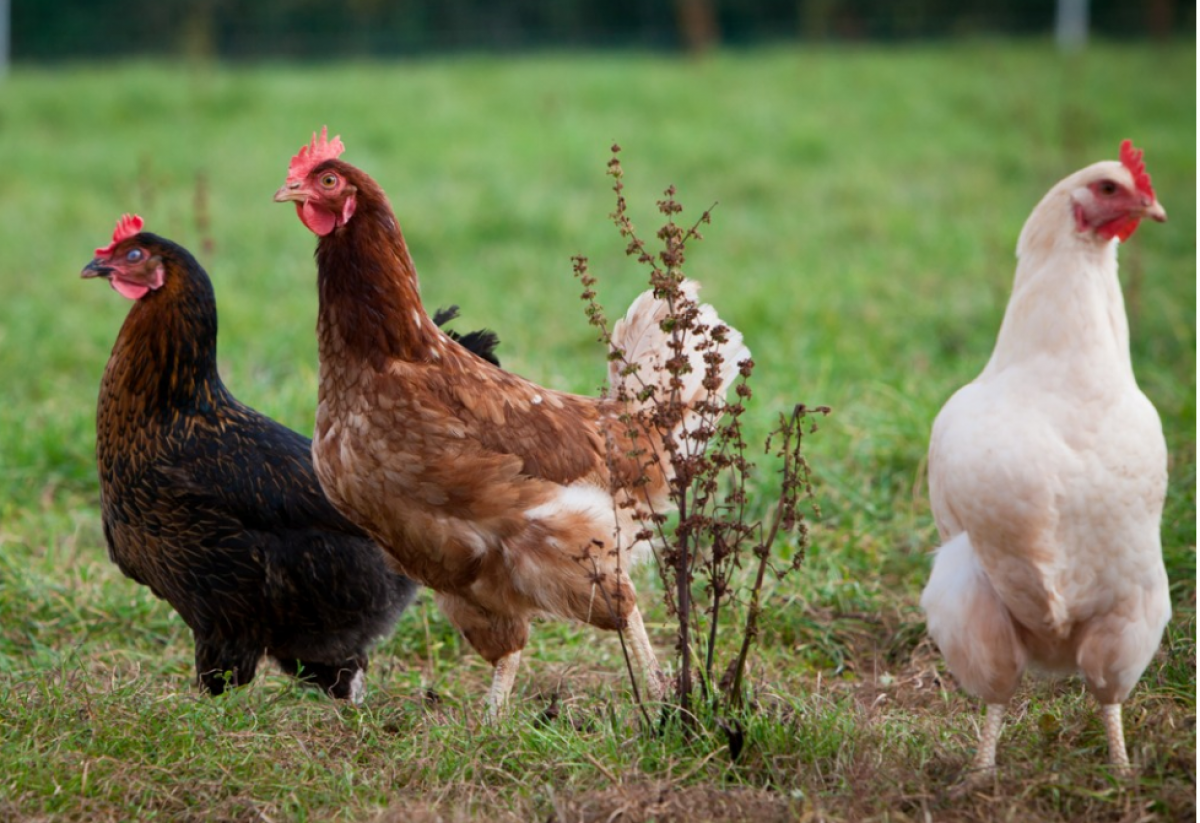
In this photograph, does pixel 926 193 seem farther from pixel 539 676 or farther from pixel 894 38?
pixel 894 38

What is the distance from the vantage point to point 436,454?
329 centimetres

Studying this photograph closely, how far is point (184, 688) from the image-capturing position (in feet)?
12.4

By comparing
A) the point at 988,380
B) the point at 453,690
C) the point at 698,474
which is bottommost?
the point at 453,690

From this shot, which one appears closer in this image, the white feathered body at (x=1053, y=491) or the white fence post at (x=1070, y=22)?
the white feathered body at (x=1053, y=491)

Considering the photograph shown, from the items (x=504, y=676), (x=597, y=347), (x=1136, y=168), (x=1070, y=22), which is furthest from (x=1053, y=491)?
(x=1070, y=22)

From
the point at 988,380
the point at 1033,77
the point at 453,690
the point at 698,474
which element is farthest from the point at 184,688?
the point at 1033,77

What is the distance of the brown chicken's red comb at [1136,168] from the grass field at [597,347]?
1192mm

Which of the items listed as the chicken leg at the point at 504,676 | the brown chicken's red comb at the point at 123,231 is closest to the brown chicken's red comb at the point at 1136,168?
the chicken leg at the point at 504,676

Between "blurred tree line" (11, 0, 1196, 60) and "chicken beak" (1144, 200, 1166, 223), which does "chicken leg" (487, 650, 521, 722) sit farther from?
"blurred tree line" (11, 0, 1196, 60)

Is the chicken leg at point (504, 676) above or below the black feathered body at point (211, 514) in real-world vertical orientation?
below

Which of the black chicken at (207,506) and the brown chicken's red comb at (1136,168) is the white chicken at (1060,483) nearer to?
the brown chicken's red comb at (1136,168)

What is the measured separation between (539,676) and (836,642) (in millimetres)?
953

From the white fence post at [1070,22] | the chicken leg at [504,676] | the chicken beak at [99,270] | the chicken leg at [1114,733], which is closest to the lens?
the chicken leg at [1114,733]

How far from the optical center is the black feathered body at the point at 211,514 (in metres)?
3.65
